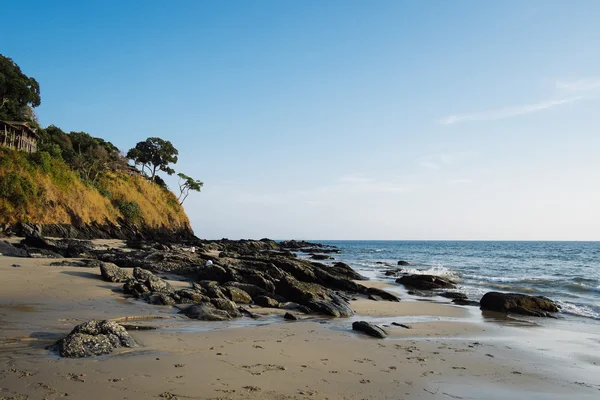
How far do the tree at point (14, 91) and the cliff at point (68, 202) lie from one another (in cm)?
995

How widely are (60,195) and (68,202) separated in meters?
1.07

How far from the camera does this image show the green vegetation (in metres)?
35.8

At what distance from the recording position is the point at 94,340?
6.97 meters

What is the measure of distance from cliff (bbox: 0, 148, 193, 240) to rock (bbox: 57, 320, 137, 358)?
31.7 meters

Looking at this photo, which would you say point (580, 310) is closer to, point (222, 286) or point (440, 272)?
point (222, 286)

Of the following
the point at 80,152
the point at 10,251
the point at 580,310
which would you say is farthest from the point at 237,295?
the point at 80,152

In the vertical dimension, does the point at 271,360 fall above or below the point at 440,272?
above

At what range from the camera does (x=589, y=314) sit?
1636cm

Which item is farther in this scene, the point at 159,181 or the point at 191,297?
the point at 159,181

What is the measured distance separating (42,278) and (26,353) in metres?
9.31

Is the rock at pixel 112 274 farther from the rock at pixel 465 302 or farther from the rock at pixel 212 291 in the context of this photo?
the rock at pixel 465 302

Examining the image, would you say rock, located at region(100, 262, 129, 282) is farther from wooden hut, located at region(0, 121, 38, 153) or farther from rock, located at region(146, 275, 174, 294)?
wooden hut, located at region(0, 121, 38, 153)

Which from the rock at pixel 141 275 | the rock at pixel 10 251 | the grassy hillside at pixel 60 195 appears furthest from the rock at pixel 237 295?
the grassy hillside at pixel 60 195

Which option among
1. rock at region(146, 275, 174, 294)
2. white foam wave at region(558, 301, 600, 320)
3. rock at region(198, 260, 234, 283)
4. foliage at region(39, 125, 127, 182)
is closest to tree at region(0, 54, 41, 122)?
foliage at region(39, 125, 127, 182)
